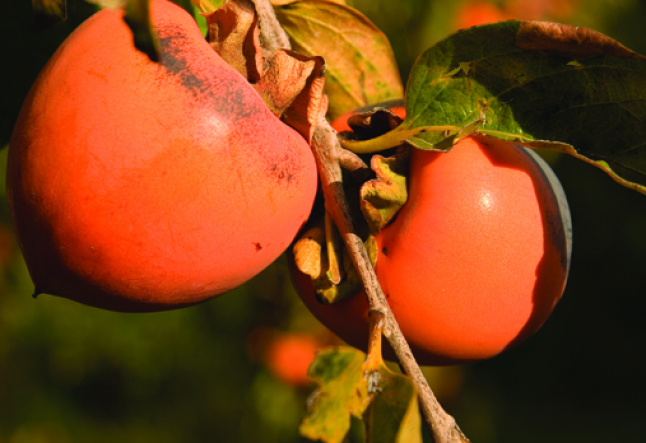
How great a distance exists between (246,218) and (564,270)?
0.61 metres

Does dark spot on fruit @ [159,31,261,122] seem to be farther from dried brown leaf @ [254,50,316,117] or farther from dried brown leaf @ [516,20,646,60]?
dried brown leaf @ [516,20,646,60]

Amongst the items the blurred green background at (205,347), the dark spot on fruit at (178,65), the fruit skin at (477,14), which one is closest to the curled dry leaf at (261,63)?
the dark spot on fruit at (178,65)

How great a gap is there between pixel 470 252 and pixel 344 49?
62 centimetres

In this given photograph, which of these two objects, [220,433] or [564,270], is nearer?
[564,270]

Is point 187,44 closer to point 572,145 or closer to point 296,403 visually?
point 572,145

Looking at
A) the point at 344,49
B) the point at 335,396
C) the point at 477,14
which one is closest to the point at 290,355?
the point at 477,14

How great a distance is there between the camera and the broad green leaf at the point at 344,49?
1.27m

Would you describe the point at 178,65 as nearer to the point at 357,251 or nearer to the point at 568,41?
the point at 357,251

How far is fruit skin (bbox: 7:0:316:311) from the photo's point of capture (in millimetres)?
756

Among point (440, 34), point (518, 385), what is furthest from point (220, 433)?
point (518, 385)

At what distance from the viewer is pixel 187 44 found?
83 cm

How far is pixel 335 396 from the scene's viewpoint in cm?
82

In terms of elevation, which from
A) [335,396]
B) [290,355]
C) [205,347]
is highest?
[335,396]

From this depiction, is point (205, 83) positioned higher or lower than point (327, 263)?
higher
